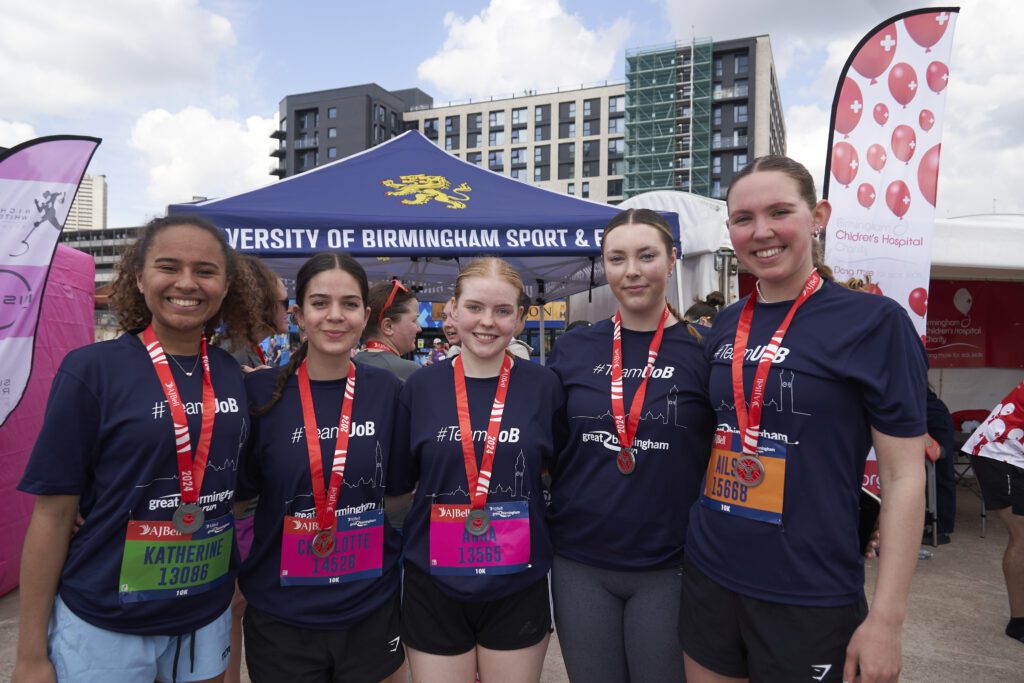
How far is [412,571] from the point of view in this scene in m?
1.69

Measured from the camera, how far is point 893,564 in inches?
51.9

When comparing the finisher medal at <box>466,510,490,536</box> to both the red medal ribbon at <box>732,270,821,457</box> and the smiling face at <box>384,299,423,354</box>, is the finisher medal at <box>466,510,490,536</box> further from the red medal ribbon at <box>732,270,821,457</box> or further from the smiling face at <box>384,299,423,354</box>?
the smiling face at <box>384,299,423,354</box>

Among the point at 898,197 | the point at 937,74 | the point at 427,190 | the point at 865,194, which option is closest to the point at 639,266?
the point at 427,190

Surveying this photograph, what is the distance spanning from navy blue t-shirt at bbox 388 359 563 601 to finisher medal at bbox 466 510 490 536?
0.05 meters

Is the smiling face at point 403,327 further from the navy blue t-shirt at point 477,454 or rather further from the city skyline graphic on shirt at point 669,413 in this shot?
the city skyline graphic on shirt at point 669,413

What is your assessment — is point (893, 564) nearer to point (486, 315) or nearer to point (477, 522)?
point (477, 522)

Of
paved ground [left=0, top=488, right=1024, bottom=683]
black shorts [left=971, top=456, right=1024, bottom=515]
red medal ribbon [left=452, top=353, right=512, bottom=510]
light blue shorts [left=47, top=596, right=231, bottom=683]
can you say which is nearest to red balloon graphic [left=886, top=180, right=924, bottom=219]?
black shorts [left=971, top=456, right=1024, bottom=515]

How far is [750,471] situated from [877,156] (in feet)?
11.5

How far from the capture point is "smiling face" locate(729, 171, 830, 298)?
150cm

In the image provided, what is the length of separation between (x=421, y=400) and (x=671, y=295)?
4137mm

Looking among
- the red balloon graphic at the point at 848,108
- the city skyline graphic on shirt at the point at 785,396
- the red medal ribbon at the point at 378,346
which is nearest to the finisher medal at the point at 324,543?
the city skyline graphic on shirt at the point at 785,396

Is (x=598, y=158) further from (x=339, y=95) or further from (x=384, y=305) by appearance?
(x=384, y=305)

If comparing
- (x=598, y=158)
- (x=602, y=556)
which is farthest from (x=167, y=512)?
(x=598, y=158)

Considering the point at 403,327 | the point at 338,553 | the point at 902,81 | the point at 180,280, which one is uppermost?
the point at 902,81
